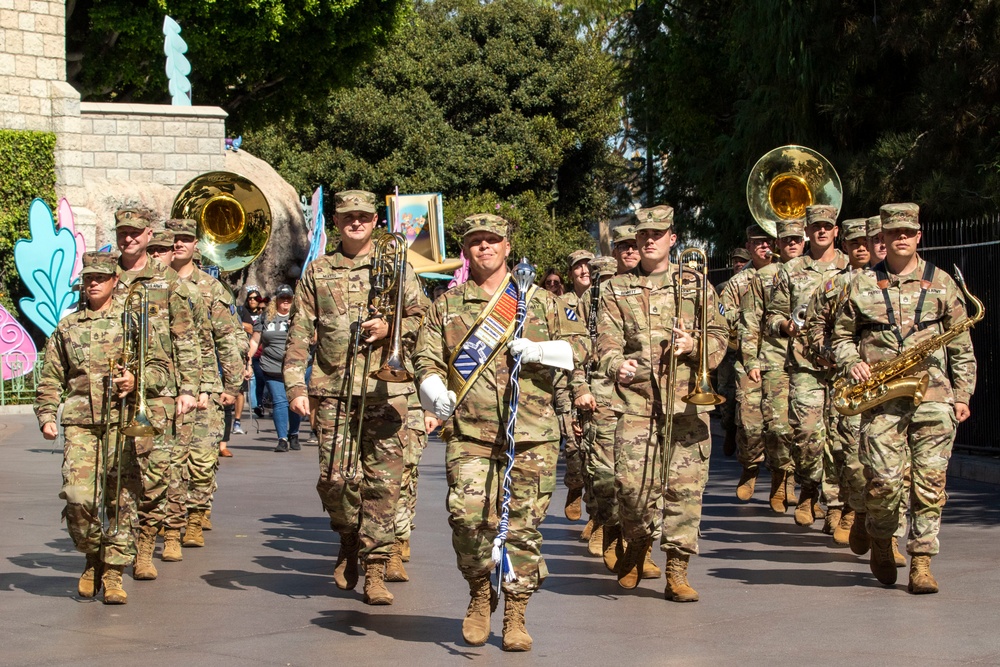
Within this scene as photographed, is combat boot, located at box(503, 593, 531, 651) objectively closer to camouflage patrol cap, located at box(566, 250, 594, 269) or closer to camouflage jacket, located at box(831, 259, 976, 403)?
camouflage jacket, located at box(831, 259, 976, 403)

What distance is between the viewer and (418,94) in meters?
48.1

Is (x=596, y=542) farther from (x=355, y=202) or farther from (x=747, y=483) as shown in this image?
(x=747, y=483)

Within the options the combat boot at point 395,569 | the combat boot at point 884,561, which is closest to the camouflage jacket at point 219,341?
the combat boot at point 395,569

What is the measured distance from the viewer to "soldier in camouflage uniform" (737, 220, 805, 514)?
12.7 m

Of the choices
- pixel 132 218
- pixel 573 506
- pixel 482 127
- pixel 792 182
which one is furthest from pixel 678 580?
pixel 482 127

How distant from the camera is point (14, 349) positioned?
976 inches

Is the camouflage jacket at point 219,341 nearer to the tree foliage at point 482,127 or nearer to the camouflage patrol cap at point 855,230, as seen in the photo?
the camouflage patrol cap at point 855,230

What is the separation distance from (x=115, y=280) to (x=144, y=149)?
20147 millimetres

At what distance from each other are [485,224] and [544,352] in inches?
27.8

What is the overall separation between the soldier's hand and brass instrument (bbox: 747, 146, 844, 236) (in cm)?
740

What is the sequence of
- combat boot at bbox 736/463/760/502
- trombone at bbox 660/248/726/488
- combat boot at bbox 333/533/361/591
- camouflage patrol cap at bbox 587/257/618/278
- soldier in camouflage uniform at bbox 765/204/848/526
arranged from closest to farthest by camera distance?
trombone at bbox 660/248/726/488, combat boot at bbox 333/533/361/591, camouflage patrol cap at bbox 587/257/618/278, soldier in camouflage uniform at bbox 765/204/848/526, combat boot at bbox 736/463/760/502

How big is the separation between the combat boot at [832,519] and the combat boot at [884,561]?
199cm

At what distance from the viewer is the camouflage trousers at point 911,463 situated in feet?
29.3

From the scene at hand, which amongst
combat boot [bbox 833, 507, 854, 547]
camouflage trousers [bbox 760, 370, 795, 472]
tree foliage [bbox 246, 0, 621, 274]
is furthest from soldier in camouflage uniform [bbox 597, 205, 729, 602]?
tree foliage [bbox 246, 0, 621, 274]
